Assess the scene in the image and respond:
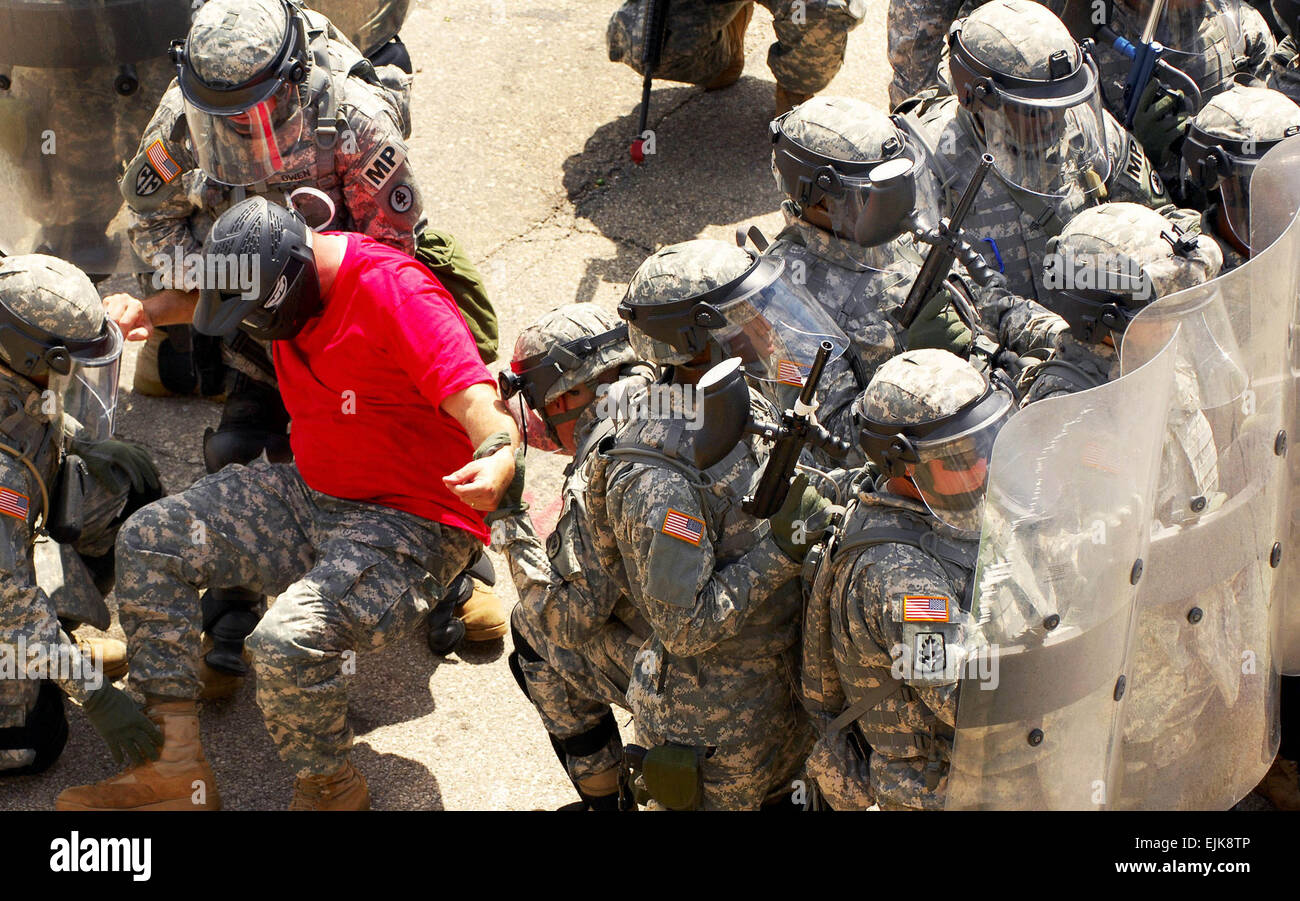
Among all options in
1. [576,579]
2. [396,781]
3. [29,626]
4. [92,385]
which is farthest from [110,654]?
[576,579]

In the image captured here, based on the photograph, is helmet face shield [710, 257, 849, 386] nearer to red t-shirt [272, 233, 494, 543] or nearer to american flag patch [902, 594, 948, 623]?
red t-shirt [272, 233, 494, 543]

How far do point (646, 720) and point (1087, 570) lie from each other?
1690mm

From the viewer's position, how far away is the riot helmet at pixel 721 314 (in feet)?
13.1

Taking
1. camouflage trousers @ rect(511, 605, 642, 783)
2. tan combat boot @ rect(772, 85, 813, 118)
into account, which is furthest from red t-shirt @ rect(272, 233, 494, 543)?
tan combat boot @ rect(772, 85, 813, 118)

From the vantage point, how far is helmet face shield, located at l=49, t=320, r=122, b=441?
15.0 ft

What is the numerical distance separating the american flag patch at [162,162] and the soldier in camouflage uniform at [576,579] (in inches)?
72.9

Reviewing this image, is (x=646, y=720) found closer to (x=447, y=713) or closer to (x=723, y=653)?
(x=723, y=653)

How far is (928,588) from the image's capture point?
11.1 feet

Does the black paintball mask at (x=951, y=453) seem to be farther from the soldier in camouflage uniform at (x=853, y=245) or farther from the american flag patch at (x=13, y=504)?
the american flag patch at (x=13, y=504)

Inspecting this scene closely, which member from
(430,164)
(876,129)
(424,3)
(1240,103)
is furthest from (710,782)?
(424,3)

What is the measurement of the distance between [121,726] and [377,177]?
7.10ft

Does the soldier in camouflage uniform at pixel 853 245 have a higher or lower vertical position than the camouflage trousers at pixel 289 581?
higher

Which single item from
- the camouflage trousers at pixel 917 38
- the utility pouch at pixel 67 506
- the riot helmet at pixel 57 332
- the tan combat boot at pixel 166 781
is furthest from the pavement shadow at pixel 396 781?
the camouflage trousers at pixel 917 38

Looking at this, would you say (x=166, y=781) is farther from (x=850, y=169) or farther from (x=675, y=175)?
(x=675, y=175)
